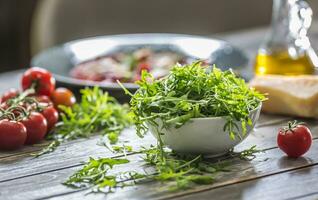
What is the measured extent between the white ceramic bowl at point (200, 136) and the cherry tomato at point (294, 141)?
0.07m

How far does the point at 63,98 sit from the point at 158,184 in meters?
0.59

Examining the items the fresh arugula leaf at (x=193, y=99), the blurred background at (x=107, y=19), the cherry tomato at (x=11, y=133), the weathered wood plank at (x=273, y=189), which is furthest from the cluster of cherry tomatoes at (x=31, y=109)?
the blurred background at (x=107, y=19)

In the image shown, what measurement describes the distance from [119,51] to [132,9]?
84 centimetres

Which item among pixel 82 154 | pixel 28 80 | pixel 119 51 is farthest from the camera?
pixel 119 51

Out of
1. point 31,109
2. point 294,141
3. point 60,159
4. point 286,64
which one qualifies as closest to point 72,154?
point 60,159

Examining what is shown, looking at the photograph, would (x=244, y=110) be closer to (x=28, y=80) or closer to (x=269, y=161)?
(x=269, y=161)

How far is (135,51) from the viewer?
2.41 metres

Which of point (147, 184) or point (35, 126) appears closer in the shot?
point (147, 184)

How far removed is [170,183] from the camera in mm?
1420

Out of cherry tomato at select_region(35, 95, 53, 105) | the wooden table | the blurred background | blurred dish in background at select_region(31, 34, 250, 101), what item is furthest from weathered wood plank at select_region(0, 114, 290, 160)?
the blurred background

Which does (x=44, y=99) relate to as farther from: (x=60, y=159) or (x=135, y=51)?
(x=135, y=51)

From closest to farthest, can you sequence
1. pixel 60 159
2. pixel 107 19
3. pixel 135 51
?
1. pixel 60 159
2. pixel 135 51
3. pixel 107 19

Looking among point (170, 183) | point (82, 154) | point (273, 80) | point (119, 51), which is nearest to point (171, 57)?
point (119, 51)

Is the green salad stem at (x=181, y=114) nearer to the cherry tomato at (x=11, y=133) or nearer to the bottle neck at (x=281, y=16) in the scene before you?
the cherry tomato at (x=11, y=133)
